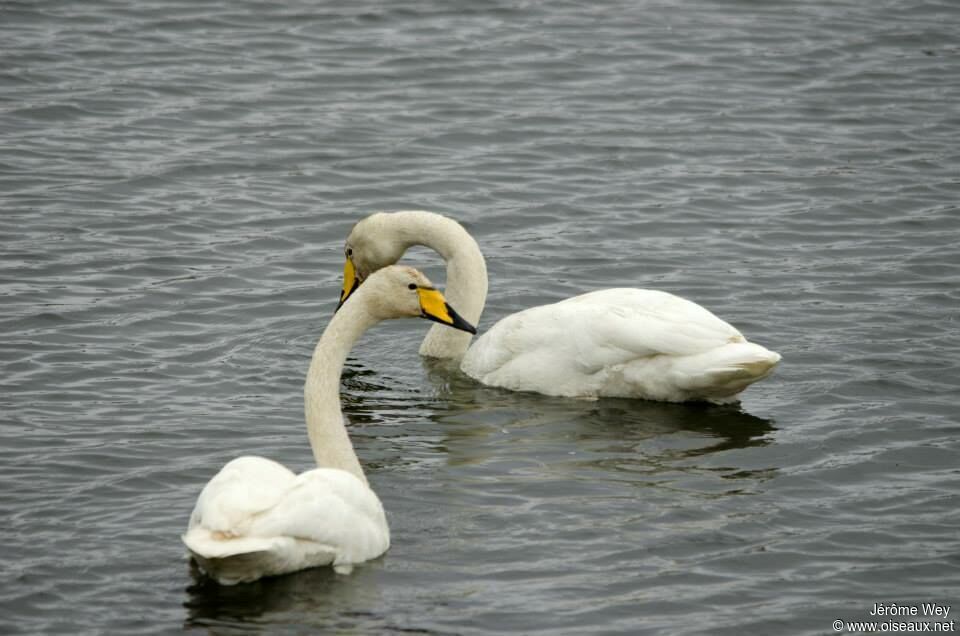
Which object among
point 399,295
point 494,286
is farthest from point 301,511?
point 494,286

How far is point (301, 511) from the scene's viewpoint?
7.05 metres

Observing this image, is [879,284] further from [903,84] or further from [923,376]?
[903,84]

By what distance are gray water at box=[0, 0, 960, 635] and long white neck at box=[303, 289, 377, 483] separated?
47cm

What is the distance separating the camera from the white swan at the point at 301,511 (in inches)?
270

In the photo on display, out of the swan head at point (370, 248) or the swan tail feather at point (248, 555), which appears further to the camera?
the swan head at point (370, 248)

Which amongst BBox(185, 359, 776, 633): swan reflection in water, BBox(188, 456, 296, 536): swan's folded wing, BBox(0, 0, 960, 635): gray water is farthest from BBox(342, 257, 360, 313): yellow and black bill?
BBox(188, 456, 296, 536): swan's folded wing

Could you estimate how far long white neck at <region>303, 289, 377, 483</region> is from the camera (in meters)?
8.02

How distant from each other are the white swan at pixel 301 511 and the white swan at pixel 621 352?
2365mm

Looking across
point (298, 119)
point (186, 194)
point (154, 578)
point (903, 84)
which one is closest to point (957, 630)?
point (154, 578)

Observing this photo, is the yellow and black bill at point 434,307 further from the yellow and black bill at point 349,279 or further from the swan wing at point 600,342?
the yellow and black bill at point 349,279

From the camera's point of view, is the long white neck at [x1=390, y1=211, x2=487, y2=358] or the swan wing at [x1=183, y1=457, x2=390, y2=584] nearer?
the swan wing at [x1=183, y1=457, x2=390, y2=584]

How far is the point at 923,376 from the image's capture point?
10.5 m

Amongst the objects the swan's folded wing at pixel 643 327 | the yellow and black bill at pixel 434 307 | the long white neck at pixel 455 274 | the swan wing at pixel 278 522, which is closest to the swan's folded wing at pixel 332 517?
the swan wing at pixel 278 522

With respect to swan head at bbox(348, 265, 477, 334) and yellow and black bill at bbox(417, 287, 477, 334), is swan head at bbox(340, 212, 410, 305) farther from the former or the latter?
swan head at bbox(348, 265, 477, 334)
